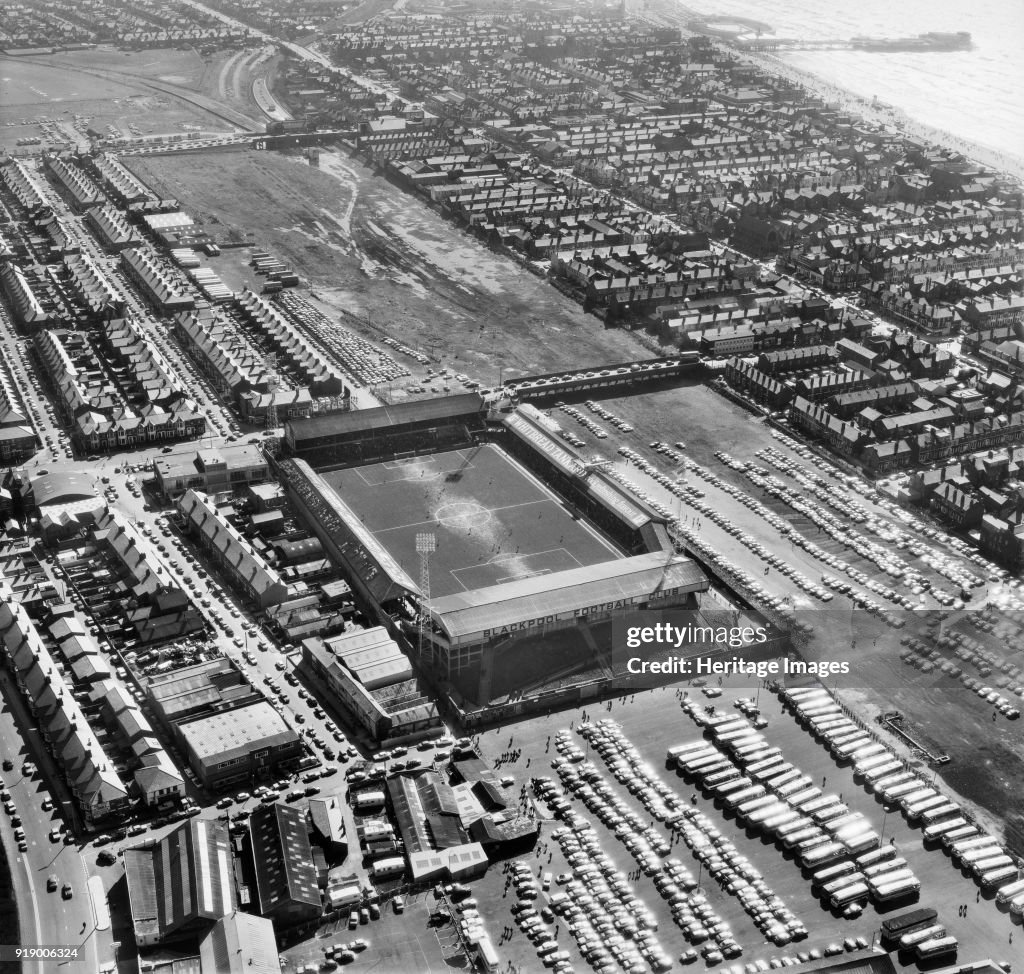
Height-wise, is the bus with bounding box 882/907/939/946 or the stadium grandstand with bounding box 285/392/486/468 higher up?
the stadium grandstand with bounding box 285/392/486/468

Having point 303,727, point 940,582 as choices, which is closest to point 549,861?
point 303,727

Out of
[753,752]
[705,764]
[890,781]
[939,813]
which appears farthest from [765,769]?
[939,813]

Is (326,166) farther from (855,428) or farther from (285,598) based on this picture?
(285,598)

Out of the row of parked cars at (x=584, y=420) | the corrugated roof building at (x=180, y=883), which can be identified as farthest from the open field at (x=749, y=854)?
the row of parked cars at (x=584, y=420)

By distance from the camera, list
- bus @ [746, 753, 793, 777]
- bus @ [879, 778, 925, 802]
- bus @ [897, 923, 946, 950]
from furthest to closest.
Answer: bus @ [746, 753, 793, 777], bus @ [879, 778, 925, 802], bus @ [897, 923, 946, 950]

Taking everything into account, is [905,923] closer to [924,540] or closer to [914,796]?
[914,796]

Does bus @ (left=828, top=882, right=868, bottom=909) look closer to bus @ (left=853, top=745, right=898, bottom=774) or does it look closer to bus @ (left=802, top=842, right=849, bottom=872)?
bus @ (left=802, top=842, right=849, bottom=872)

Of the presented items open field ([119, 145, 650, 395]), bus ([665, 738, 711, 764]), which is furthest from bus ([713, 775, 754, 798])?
open field ([119, 145, 650, 395])
